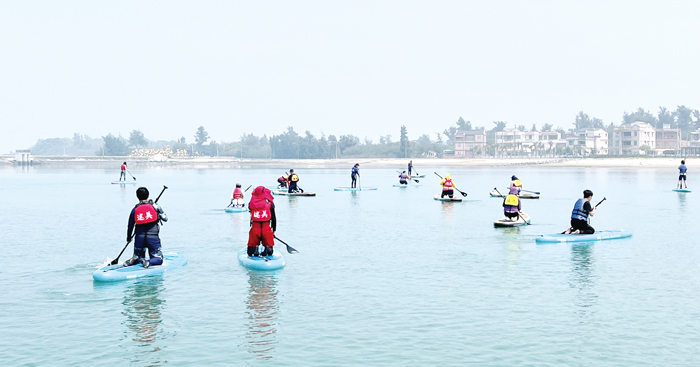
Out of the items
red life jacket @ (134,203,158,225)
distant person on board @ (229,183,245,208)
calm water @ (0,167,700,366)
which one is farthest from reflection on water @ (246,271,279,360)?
distant person on board @ (229,183,245,208)

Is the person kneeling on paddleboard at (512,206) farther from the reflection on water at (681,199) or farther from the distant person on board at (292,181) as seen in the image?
the distant person on board at (292,181)

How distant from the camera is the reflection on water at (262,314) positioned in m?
13.7

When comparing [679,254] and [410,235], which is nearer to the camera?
[679,254]

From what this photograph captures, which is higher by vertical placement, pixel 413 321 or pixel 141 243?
pixel 141 243

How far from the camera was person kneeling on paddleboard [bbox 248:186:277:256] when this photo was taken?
19.8 m

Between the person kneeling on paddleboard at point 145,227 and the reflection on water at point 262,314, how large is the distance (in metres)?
2.69

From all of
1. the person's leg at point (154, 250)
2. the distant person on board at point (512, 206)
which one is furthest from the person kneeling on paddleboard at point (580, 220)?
the person's leg at point (154, 250)

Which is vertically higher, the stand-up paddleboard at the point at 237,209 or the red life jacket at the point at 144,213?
the red life jacket at the point at 144,213

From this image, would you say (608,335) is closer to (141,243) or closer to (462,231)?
(141,243)

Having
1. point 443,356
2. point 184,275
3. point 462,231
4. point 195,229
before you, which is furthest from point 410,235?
point 443,356

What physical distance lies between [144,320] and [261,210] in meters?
5.16

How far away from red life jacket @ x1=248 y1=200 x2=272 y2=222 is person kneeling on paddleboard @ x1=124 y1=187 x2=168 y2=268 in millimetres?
2389

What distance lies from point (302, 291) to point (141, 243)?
445 cm

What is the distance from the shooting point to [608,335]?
14211 millimetres
